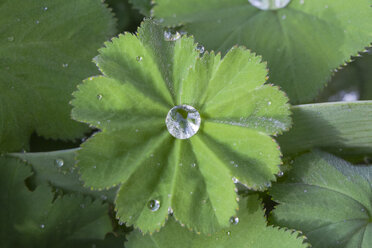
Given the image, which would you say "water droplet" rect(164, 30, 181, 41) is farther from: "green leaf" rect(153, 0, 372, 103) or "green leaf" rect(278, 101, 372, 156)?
"green leaf" rect(278, 101, 372, 156)

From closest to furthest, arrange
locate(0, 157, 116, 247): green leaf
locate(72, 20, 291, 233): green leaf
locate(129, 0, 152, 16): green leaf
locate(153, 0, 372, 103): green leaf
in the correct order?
locate(72, 20, 291, 233): green leaf → locate(0, 157, 116, 247): green leaf → locate(153, 0, 372, 103): green leaf → locate(129, 0, 152, 16): green leaf

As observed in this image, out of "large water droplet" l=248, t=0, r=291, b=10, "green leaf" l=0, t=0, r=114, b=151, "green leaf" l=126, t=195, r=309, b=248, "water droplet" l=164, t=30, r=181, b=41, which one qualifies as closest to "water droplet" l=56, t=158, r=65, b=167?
"green leaf" l=0, t=0, r=114, b=151

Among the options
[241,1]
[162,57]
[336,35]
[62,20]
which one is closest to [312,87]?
[336,35]

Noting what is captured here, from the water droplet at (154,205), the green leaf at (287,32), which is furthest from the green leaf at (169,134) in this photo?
the green leaf at (287,32)

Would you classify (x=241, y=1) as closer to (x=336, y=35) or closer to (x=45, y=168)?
(x=336, y=35)

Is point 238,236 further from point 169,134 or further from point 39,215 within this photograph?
point 39,215

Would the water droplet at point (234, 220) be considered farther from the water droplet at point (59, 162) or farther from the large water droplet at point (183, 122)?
the water droplet at point (59, 162)

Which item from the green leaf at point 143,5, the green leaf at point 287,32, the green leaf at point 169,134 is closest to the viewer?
the green leaf at point 169,134
